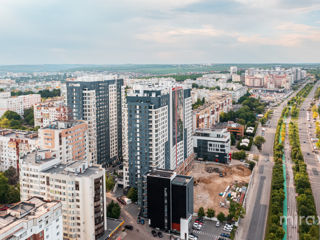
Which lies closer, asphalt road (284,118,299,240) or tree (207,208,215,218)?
asphalt road (284,118,299,240)

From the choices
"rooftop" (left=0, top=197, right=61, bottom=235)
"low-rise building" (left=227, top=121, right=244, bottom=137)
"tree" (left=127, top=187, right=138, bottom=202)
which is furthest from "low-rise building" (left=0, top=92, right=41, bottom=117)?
"rooftop" (left=0, top=197, right=61, bottom=235)

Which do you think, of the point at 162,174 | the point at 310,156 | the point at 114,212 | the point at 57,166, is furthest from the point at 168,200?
the point at 310,156

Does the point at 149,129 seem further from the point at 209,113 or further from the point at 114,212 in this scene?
the point at 209,113

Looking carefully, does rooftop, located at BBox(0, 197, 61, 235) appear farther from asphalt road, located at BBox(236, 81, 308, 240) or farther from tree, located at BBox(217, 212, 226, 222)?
asphalt road, located at BBox(236, 81, 308, 240)

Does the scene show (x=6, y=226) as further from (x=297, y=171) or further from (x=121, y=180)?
(x=297, y=171)

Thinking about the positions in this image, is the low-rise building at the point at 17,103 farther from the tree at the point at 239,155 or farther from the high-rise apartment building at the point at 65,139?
the tree at the point at 239,155

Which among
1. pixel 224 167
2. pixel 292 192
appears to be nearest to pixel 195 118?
pixel 224 167
